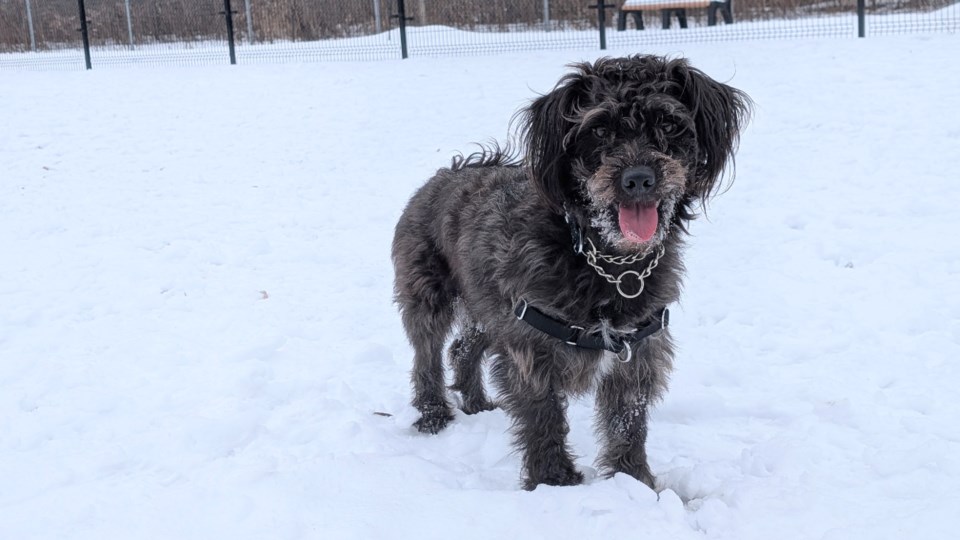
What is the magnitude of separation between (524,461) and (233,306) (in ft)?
9.47

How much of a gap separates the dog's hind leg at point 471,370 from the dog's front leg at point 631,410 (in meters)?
0.94

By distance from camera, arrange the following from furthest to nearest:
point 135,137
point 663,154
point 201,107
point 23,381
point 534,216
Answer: point 201,107 → point 135,137 → point 23,381 → point 534,216 → point 663,154

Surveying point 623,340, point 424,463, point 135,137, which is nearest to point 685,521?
point 623,340

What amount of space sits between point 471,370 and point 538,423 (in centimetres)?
103

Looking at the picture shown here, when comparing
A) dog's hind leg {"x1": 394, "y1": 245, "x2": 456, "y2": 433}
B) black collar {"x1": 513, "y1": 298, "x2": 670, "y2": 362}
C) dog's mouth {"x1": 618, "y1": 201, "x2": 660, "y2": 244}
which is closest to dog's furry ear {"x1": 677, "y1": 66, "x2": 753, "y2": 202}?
dog's mouth {"x1": 618, "y1": 201, "x2": 660, "y2": 244}

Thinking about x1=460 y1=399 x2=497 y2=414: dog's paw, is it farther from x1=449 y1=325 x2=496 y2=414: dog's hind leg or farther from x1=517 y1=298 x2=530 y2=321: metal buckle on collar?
x1=517 y1=298 x2=530 y2=321: metal buckle on collar

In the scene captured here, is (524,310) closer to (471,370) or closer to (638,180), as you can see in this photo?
(638,180)

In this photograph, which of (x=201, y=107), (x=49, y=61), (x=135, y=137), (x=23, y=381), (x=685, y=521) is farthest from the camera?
(x=49, y=61)

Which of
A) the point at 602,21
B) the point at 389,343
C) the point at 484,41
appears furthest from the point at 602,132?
the point at 484,41

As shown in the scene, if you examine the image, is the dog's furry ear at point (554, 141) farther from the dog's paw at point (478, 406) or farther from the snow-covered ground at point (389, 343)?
the dog's paw at point (478, 406)

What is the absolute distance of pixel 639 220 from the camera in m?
2.79

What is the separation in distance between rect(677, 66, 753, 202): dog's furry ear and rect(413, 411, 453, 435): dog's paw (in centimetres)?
169

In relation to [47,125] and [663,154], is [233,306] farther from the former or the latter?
[47,125]

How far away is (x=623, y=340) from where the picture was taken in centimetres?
313
